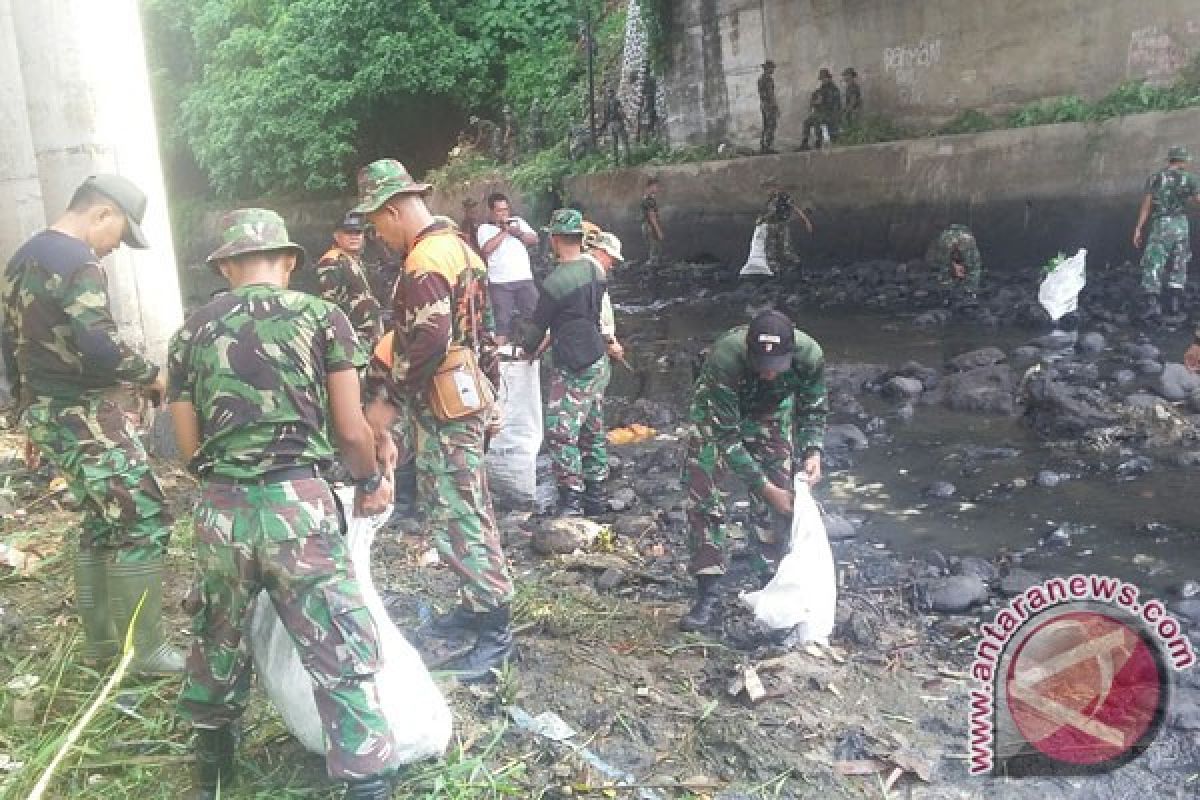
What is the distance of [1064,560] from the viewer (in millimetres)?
5742

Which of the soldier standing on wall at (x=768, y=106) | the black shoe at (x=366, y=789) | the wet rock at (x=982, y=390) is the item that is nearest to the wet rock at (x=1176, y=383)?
the wet rock at (x=982, y=390)

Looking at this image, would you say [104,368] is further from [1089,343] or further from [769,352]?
[1089,343]

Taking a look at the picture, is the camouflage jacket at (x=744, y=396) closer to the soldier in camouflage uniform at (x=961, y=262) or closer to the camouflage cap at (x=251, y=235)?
the camouflage cap at (x=251, y=235)

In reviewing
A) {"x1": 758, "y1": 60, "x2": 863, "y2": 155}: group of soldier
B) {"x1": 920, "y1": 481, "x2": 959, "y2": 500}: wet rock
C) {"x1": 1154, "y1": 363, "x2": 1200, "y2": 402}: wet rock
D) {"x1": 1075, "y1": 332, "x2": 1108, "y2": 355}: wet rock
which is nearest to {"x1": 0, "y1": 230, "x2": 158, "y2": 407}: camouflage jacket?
{"x1": 920, "y1": 481, "x2": 959, "y2": 500}: wet rock

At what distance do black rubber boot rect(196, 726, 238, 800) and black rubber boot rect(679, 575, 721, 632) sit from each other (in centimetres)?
225

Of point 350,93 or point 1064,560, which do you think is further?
point 350,93

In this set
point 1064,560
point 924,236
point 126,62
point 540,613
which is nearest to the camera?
point 540,613

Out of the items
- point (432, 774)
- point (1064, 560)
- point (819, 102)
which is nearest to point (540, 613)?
point (432, 774)

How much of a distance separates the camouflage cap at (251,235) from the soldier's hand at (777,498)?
8.18 ft

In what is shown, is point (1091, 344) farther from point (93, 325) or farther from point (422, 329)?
point (93, 325)

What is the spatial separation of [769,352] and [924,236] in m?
12.6

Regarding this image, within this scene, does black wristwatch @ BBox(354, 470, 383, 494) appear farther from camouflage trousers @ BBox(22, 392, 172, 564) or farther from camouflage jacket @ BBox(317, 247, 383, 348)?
camouflage jacket @ BBox(317, 247, 383, 348)

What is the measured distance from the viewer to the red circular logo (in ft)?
12.5

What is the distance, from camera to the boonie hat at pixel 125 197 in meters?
3.83
